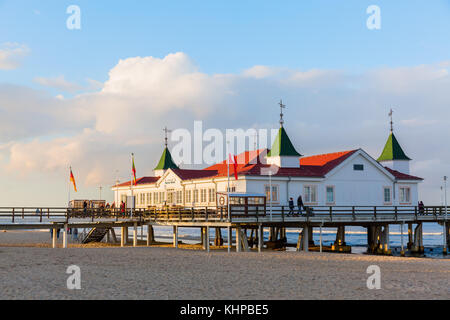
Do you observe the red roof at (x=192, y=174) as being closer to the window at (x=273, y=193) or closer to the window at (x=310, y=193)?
the window at (x=273, y=193)

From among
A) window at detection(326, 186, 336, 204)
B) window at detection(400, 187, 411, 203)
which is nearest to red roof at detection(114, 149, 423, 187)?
window at detection(400, 187, 411, 203)

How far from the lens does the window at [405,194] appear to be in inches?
1770

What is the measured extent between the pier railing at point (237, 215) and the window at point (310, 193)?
691 mm

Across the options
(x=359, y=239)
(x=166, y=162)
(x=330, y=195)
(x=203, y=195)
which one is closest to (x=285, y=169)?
(x=330, y=195)

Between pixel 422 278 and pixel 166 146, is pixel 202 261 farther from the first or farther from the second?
pixel 166 146

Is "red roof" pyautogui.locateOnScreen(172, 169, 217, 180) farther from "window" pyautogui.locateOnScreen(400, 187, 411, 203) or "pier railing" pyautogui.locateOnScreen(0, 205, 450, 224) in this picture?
"window" pyautogui.locateOnScreen(400, 187, 411, 203)

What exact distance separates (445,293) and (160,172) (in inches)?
1787

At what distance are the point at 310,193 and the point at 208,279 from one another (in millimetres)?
24661

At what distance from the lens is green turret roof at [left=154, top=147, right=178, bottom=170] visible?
58.3m

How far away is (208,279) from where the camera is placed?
1708 cm

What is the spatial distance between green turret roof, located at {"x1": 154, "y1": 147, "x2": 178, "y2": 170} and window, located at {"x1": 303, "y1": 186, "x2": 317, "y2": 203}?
2109 cm

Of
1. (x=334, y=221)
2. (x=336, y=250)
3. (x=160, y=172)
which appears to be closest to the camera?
(x=334, y=221)

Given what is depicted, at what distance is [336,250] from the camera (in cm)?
4109
